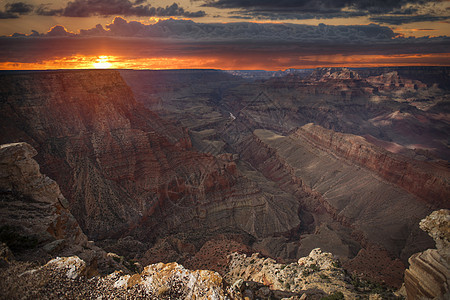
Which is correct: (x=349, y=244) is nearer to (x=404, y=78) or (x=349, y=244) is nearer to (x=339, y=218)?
(x=339, y=218)

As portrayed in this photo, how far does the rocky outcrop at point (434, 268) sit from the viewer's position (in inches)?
635

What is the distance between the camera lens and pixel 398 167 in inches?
2068

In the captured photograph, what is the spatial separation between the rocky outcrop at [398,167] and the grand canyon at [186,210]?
26cm

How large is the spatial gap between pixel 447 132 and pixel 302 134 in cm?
7736

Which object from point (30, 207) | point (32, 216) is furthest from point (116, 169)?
point (32, 216)

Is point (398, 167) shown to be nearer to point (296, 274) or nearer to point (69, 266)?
point (296, 274)

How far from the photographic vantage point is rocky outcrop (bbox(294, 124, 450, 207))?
45000 millimetres

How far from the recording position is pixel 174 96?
189375 millimetres

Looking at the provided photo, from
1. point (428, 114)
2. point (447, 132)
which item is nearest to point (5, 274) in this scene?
point (447, 132)

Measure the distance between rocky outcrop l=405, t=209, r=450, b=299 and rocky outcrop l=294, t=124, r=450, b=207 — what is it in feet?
106

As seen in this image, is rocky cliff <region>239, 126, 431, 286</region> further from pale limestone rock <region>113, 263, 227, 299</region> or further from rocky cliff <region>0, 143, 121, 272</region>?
rocky cliff <region>0, 143, 121, 272</region>

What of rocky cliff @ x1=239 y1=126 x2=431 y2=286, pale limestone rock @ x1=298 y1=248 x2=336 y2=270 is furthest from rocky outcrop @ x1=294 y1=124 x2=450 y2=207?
pale limestone rock @ x1=298 y1=248 x2=336 y2=270

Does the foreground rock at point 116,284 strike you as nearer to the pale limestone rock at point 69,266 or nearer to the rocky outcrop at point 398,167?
the pale limestone rock at point 69,266

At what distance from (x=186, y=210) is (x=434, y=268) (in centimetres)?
3688
